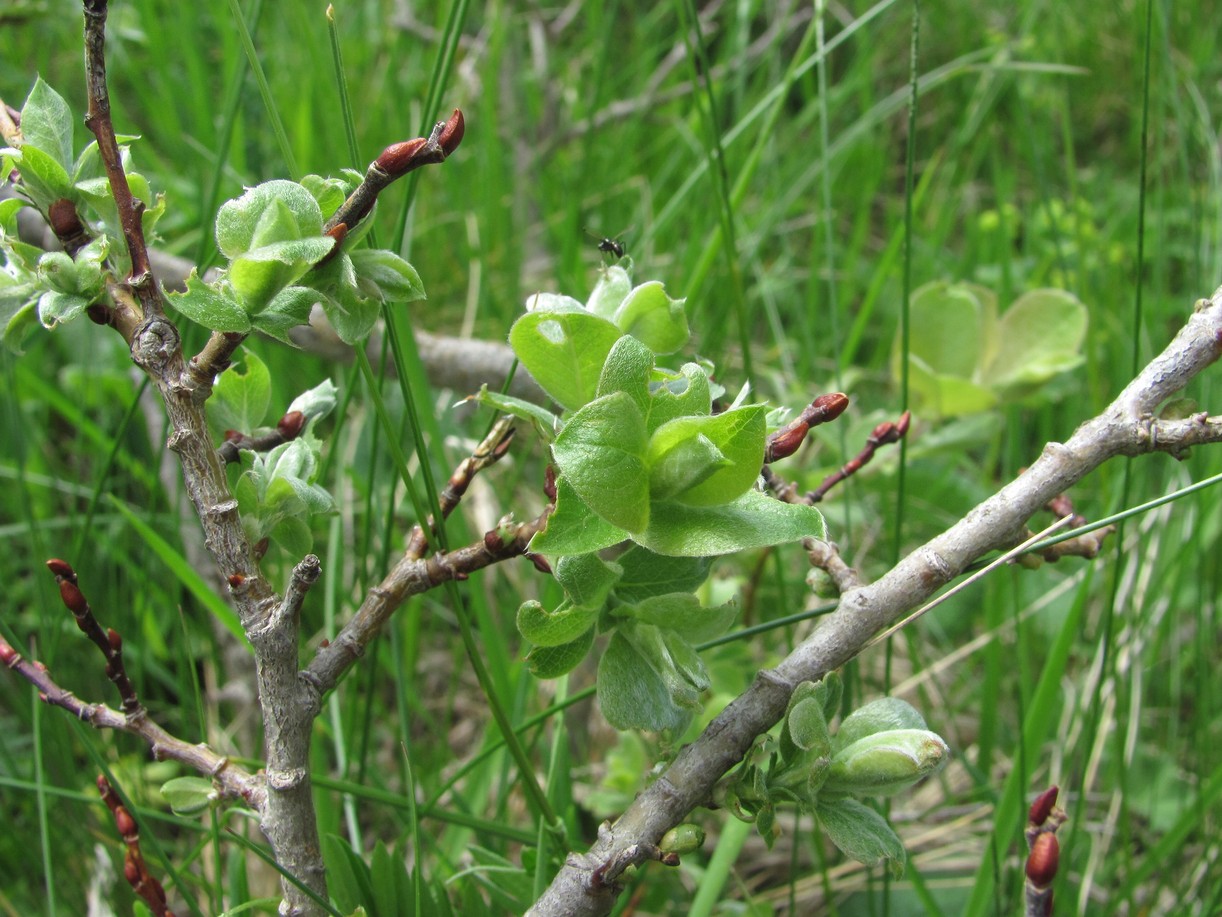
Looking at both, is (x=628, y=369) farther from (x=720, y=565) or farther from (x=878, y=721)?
(x=720, y=565)

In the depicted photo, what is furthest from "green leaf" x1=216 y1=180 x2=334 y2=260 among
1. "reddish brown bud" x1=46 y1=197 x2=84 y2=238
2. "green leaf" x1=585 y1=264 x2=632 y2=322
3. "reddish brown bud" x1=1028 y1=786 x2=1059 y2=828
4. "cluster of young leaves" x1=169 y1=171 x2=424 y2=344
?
"reddish brown bud" x1=1028 y1=786 x2=1059 y2=828

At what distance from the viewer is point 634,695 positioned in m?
0.66

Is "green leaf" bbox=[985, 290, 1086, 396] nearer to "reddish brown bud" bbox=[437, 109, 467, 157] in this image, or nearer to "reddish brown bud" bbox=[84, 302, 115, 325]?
"reddish brown bud" bbox=[437, 109, 467, 157]

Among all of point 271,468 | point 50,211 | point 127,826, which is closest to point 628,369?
point 271,468

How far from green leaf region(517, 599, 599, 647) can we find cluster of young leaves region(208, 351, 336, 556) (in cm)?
16

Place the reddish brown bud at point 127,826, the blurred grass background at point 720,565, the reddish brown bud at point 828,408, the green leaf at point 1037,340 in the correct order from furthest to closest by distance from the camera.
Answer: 1. the green leaf at point 1037,340
2. the blurred grass background at point 720,565
3. the reddish brown bud at point 127,826
4. the reddish brown bud at point 828,408

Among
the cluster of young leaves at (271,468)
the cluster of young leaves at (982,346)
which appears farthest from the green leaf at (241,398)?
the cluster of young leaves at (982,346)

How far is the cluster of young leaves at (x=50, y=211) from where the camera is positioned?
599 millimetres

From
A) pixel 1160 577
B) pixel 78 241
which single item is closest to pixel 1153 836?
pixel 1160 577

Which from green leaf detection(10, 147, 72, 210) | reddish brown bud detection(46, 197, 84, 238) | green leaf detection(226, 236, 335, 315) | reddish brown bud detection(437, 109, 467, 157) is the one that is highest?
green leaf detection(10, 147, 72, 210)

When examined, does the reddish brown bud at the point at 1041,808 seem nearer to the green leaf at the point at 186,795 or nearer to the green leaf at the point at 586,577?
the green leaf at the point at 586,577

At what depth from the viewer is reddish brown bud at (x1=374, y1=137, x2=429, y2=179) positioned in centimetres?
58

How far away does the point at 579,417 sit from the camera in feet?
1.83

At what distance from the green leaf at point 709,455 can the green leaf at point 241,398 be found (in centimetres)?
30
